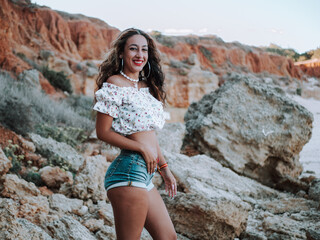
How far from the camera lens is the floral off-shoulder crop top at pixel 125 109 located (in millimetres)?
1764

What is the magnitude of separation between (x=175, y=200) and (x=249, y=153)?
2.70 meters

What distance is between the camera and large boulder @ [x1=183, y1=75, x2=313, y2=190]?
5.30m

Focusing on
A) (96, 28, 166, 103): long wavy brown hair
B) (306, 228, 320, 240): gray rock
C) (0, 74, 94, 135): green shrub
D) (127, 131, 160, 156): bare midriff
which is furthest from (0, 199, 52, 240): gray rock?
(0, 74, 94, 135): green shrub

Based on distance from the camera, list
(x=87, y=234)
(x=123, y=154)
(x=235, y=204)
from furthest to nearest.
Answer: (x=235, y=204)
(x=87, y=234)
(x=123, y=154)

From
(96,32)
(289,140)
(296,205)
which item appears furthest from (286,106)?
(96,32)

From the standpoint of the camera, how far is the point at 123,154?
1784 millimetres

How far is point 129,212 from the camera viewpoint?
1.63 m

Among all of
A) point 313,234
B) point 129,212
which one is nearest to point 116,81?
point 129,212

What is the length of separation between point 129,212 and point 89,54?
2539cm

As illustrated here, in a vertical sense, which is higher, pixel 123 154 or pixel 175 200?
pixel 123 154

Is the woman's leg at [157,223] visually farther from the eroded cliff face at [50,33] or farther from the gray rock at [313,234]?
the eroded cliff face at [50,33]

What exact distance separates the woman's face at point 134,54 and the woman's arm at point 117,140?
0.46 meters

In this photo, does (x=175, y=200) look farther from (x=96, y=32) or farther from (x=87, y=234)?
(x=96, y=32)

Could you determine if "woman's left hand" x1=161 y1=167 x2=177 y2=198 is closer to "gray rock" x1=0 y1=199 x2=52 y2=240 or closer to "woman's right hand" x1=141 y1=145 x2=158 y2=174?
"woman's right hand" x1=141 y1=145 x2=158 y2=174
